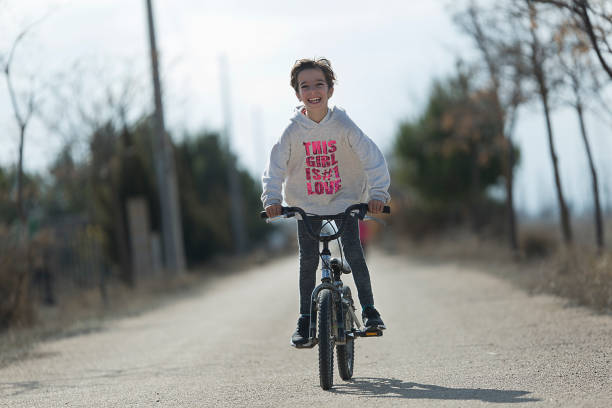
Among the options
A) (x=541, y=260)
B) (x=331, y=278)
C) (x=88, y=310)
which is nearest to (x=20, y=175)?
(x=88, y=310)

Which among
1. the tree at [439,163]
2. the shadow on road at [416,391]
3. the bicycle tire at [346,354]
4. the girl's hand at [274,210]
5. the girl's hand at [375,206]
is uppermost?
the tree at [439,163]

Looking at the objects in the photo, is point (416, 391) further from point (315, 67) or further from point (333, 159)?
point (315, 67)

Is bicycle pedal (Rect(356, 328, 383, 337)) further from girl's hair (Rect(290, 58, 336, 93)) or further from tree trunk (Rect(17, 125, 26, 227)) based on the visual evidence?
tree trunk (Rect(17, 125, 26, 227))

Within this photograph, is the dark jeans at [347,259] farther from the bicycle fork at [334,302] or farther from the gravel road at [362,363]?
the gravel road at [362,363]

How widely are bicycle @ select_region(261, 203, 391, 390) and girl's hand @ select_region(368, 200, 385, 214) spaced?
0.10 feet

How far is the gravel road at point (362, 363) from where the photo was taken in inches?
189

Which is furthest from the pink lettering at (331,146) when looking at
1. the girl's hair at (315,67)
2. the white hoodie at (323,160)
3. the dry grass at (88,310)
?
the dry grass at (88,310)

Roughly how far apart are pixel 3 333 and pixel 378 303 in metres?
4.87

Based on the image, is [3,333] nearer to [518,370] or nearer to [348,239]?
[348,239]

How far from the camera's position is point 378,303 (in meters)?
11.3

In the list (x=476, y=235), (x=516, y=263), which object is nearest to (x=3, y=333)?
(x=516, y=263)

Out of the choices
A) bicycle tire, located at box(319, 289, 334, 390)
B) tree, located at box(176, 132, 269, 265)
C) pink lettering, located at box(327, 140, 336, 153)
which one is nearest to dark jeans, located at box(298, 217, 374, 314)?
bicycle tire, located at box(319, 289, 334, 390)

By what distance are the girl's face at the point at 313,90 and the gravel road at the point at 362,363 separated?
6.01ft

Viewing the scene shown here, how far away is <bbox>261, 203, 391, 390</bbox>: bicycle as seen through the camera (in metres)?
5.04
